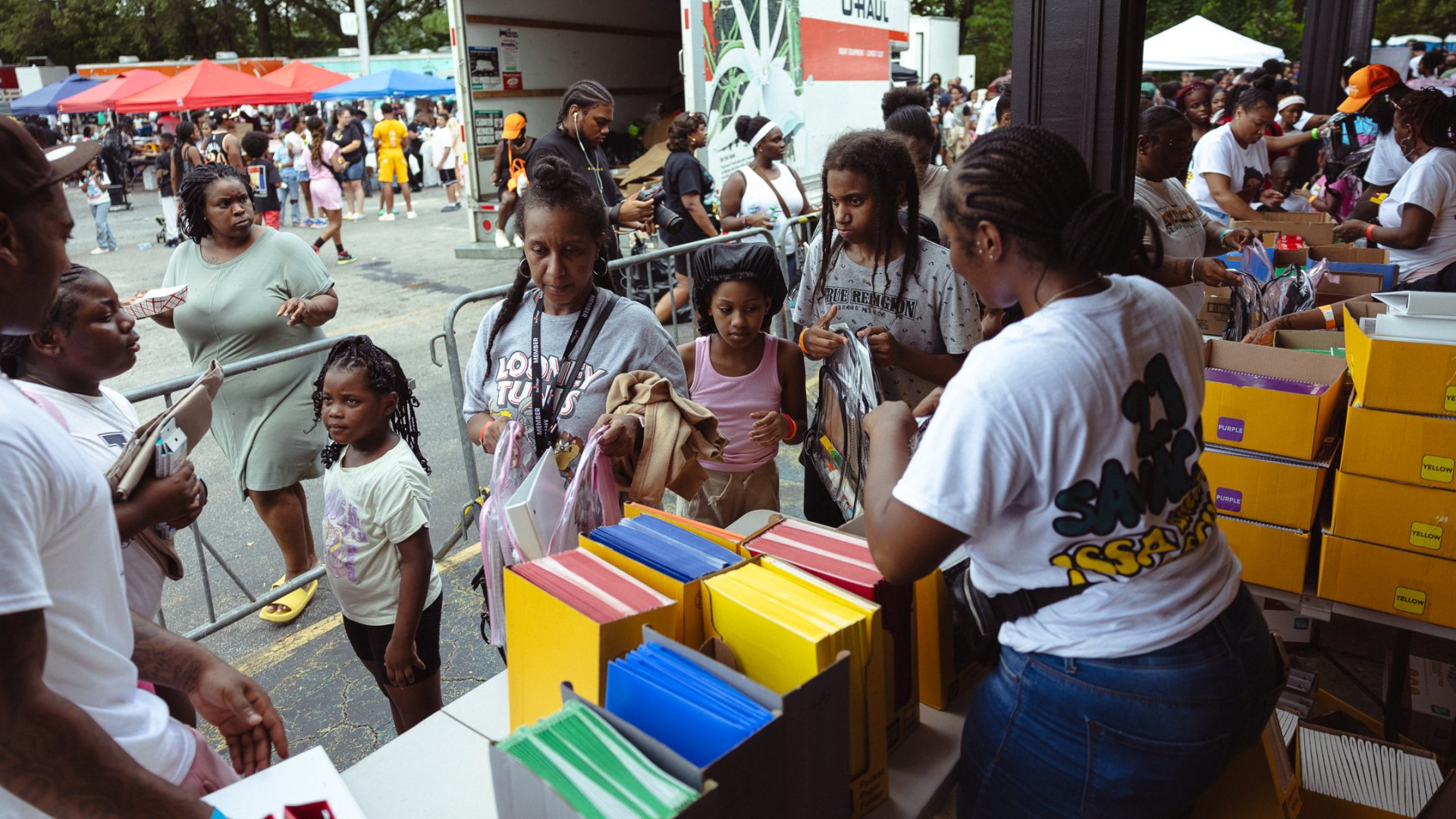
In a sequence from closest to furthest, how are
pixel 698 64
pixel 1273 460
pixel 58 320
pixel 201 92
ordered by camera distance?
1. pixel 58 320
2. pixel 1273 460
3. pixel 698 64
4. pixel 201 92

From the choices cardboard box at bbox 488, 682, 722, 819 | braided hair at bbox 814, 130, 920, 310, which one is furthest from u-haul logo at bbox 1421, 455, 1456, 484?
cardboard box at bbox 488, 682, 722, 819

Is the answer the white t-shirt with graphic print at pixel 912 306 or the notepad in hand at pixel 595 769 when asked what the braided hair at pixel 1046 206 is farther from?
the white t-shirt with graphic print at pixel 912 306

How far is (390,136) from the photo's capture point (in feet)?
55.0

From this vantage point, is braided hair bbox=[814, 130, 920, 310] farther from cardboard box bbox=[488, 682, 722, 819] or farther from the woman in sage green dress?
the woman in sage green dress

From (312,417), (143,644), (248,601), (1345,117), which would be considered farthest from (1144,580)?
(1345,117)

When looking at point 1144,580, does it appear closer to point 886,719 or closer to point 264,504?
point 886,719

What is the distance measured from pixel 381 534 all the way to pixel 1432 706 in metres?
3.43

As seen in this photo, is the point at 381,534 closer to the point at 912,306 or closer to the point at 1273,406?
the point at 912,306

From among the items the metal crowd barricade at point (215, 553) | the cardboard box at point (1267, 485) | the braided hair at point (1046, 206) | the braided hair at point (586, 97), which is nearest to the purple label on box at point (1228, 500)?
the cardboard box at point (1267, 485)

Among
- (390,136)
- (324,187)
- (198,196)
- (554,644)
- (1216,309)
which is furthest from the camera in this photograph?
(390,136)

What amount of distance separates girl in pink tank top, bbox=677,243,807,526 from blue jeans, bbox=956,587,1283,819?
1703 mm

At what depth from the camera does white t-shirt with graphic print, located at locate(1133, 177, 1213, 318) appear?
13.7ft

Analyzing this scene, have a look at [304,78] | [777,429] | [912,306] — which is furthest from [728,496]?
[304,78]

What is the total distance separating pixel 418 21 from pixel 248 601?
52.8 meters
